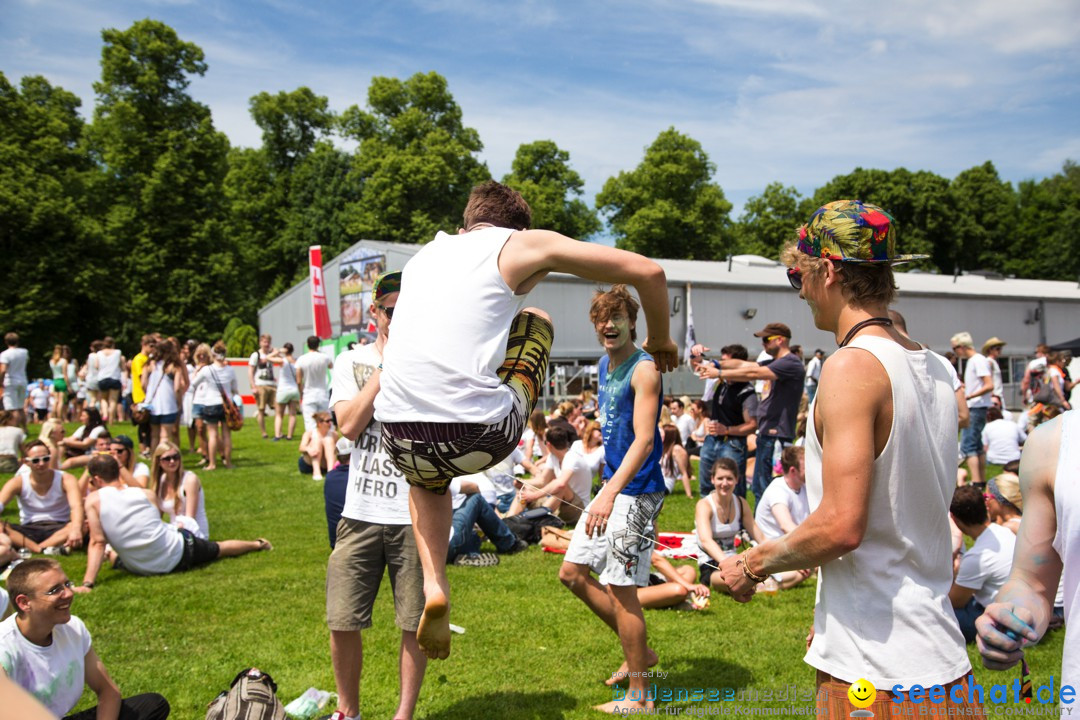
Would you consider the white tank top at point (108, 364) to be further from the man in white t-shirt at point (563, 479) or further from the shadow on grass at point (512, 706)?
the shadow on grass at point (512, 706)

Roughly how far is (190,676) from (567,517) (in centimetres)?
593

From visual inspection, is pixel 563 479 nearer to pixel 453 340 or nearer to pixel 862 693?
pixel 453 340

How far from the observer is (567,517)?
10.7m

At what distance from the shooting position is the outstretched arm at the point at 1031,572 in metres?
2.05

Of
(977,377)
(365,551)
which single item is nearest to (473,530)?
(365,551)

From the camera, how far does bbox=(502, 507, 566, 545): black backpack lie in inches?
380

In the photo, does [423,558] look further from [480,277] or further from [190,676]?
[190,676]

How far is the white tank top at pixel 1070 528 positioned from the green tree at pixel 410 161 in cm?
4119

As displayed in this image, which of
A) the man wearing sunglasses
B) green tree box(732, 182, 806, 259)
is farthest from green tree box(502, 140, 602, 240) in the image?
the man wearing sunglasses

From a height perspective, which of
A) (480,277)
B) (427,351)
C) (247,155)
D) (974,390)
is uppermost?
(247,155)

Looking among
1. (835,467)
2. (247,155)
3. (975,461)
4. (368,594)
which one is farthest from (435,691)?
(247,155)

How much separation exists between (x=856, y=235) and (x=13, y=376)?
61.2ft

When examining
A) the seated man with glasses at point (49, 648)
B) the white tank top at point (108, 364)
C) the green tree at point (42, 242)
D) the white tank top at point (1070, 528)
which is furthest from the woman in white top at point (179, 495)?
the green tree at point (42, 242)

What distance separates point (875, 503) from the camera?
2.36 m
